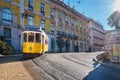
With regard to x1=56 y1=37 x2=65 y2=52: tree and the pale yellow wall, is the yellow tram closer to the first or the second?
the pale yellow wall

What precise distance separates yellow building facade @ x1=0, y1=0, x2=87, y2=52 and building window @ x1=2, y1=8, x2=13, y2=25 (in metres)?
0.22

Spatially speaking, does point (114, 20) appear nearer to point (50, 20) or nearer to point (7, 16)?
point (50, 20)

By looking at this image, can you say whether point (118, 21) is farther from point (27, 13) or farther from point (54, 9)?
point (27, 13)

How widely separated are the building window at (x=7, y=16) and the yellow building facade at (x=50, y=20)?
0.22 m

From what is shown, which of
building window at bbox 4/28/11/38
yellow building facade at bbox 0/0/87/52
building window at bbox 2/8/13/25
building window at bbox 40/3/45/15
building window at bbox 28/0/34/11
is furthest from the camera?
building window at bbox 40/3/45/15

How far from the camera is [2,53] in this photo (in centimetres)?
2361

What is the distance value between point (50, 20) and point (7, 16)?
1289cm

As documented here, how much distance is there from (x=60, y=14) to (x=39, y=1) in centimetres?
931

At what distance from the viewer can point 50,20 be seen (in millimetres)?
39656

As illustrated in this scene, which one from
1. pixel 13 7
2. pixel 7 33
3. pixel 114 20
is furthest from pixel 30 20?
pixel 114 20

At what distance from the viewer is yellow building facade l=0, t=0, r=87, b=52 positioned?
29700 millimetres

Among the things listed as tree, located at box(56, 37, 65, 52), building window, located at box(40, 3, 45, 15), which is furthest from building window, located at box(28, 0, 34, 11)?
tree, located at box(56, 37, 65, 52)

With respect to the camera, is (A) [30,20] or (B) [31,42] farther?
(A) [30,20]

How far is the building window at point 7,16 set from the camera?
27.7 m
